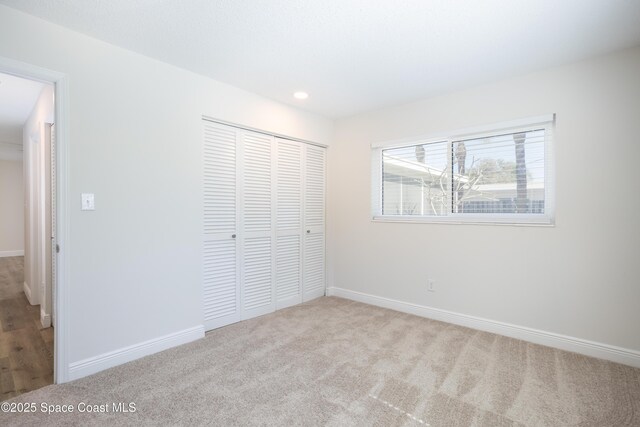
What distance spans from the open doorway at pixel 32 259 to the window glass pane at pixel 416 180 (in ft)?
10.3

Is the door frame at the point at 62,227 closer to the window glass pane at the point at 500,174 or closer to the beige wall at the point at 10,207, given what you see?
the window glass pane at the point at 500,174

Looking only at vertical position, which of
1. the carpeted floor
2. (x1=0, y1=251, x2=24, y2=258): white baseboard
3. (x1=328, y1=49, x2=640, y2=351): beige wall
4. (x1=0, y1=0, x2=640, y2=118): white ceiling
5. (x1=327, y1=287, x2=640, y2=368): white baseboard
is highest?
(x1=0, y1=0, x2=640, y2=118): white ceiling

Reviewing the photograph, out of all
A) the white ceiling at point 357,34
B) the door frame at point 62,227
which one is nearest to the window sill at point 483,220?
the white ceiling at point 357,34

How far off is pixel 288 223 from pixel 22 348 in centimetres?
256

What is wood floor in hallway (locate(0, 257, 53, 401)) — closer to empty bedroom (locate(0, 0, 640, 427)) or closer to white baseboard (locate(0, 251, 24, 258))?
empty bedroom (locate(0, 0, 640, 427))

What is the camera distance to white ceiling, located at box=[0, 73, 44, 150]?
296cm

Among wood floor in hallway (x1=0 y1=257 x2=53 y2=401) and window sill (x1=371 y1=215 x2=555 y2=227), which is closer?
wood floor in hallway (x1=0 y1=257 x2=53 y2=401)

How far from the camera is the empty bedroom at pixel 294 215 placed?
1.93m

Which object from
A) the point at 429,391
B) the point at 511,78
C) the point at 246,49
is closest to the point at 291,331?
the point at 429,391

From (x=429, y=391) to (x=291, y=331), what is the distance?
53.4 inches

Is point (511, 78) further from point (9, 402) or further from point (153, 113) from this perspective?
point (9, 402)

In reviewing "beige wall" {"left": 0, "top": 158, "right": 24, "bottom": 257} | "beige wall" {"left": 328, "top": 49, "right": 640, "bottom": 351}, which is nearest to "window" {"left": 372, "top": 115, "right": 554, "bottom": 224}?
"beige wall" {"left": 328, "top": 49, "right": 640, "bottom": 351}

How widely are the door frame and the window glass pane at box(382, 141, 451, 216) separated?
300 cm

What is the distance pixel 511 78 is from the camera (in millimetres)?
2852
